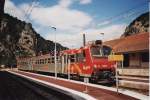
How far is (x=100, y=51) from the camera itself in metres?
24.1

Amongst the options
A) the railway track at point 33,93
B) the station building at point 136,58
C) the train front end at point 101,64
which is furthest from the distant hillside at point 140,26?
the railway track at point 33,93

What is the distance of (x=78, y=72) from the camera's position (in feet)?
85.7

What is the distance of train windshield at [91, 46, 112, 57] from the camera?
940 inches

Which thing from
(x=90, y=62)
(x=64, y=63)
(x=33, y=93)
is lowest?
(x=33, y=93)

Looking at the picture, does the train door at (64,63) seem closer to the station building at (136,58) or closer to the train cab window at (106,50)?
the train cab window at (106,50)

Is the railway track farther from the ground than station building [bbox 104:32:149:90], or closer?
closer

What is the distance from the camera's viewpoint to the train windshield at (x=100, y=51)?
940 inches

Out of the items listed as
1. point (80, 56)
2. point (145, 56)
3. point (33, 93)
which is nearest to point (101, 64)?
point (80, 56)

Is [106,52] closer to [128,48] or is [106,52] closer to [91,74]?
[91,74]

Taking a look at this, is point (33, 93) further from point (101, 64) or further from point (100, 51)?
point (100, 51)

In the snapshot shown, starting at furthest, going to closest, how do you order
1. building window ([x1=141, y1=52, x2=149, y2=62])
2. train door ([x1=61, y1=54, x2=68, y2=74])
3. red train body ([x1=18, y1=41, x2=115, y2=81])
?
1. building window ([x1=141, y1=52, x2=149, y2=62])
2. train door ([x1=61, y1=54, x2=68, y2=74])
3. red train body ([x1=18, y1=41, x2=115, y2=81])

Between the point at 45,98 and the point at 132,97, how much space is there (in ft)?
15.2

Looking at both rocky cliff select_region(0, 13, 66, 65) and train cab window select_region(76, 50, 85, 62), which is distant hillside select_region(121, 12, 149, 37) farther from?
train cab window select_region(76, 50, 85, 62)

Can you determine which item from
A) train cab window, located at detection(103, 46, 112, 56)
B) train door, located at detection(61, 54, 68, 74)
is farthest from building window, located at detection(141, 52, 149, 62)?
train cab window, located at detection(103, 46, 112, 56)
